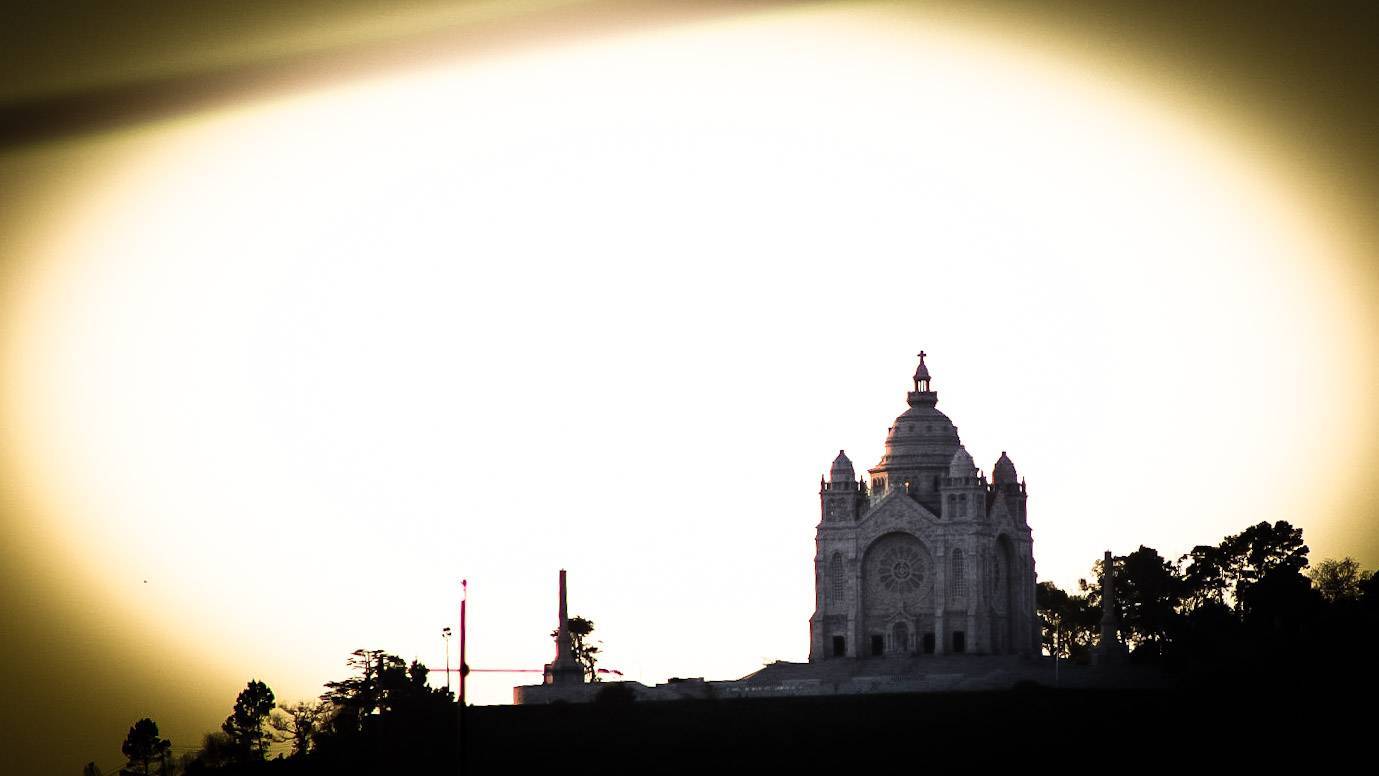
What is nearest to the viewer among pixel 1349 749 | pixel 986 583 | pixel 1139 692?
pixel 1349 749

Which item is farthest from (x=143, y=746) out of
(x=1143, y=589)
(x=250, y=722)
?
(x=1143, y=589)

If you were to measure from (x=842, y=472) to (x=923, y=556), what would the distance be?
6.19 m

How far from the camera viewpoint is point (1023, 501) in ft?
556

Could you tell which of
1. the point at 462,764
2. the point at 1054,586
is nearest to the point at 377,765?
the point at 462,764

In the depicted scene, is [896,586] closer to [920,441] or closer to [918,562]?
[918,562]

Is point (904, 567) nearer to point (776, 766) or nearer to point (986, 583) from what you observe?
point (986, 583)

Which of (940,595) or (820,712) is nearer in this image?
(820,712)

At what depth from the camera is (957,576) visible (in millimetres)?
166250

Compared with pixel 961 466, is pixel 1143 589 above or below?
below

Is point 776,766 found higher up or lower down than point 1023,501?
lower down

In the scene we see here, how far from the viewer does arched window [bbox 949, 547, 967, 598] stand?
166m

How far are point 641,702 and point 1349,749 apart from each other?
35.5m

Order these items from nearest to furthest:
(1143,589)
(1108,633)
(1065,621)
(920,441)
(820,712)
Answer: (820,712)
(1108,633)
(1143,589)
(920,441)
(1065,621)

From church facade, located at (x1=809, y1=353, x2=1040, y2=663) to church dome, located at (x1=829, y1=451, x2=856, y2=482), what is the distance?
53mm
